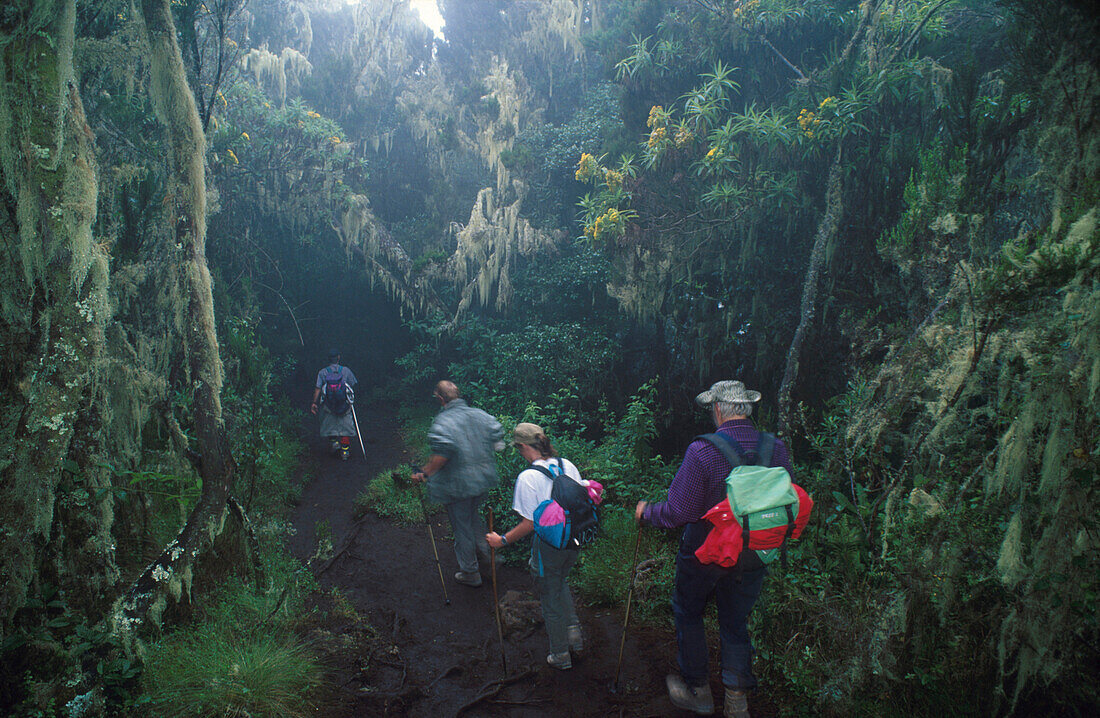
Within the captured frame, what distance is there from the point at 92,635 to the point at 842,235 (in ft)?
27.2

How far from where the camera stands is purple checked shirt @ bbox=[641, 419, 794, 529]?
119 inches

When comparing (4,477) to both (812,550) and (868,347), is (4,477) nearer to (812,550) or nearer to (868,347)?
(812,550)

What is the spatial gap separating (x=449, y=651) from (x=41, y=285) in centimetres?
353

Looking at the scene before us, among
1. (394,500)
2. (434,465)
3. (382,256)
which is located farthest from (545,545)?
(382,256)

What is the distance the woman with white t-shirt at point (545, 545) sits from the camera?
3582 mm

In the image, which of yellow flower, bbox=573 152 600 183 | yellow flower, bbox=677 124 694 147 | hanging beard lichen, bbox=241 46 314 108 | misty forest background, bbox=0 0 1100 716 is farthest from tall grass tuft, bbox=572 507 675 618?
hanging beard lichen, bbox=241 46 314 108

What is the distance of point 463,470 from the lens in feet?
15.8

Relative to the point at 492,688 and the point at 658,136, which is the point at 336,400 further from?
the point at 658,136

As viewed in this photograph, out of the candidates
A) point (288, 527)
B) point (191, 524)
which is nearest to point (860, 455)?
point (191, 524)

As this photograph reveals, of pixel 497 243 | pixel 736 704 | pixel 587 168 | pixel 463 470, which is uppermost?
pixel 587 168

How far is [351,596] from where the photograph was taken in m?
4.92

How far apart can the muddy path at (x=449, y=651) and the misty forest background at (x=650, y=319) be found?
0.39 metres

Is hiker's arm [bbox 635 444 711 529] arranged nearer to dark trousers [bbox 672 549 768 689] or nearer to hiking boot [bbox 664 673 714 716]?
dark trousers [bbox 672 549 768 689]

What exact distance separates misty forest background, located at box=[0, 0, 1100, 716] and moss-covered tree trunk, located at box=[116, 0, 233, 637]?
23 millimetres
